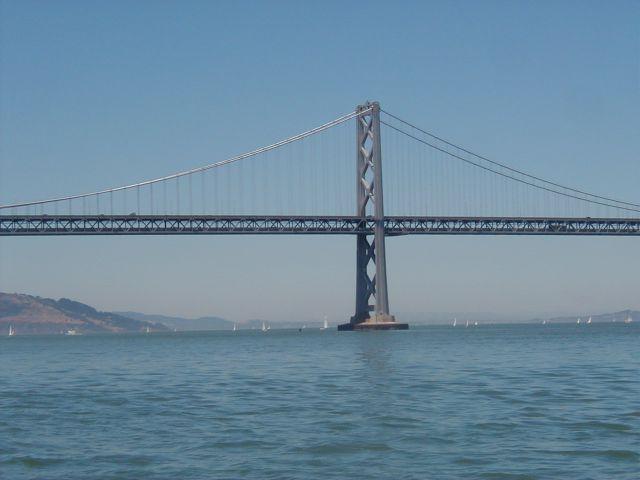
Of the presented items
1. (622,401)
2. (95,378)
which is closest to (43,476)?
(622,401)

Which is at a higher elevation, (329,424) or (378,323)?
(378,323)

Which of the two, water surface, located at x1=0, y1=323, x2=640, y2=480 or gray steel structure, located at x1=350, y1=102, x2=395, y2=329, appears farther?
gray steel structure, located at x1=350, y1=102, x2=395, y2=329

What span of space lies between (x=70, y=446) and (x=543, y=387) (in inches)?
475

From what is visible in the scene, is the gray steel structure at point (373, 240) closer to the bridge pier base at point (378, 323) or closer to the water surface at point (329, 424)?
the bridge pier base at point (378, 323)

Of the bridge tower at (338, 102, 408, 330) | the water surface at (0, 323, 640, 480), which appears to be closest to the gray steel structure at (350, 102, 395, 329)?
the bridge tower at (338, 102, 408, 330)

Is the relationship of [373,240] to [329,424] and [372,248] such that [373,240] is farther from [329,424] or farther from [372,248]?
[329,424]

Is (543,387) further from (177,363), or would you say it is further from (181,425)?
(177,363)

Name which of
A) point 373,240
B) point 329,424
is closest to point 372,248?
point 373,240

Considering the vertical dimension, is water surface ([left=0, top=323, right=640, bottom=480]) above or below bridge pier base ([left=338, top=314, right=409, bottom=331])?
below

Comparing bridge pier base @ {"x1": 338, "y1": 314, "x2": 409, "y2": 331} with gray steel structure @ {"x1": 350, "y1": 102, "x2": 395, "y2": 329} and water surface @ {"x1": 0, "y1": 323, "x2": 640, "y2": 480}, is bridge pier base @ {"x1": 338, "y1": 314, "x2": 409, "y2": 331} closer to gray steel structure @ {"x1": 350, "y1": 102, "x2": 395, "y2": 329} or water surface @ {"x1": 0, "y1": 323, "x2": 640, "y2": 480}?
gray steel structure @ {"x1": 350, "y1": 102, "x2": 395, "y2": 329}

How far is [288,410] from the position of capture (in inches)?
802

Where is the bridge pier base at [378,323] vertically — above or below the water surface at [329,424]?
above

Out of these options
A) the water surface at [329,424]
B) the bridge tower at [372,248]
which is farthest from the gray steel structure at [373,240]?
the water surface at [329,424]

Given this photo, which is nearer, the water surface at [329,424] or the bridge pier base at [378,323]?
the water surface at [329,424]
